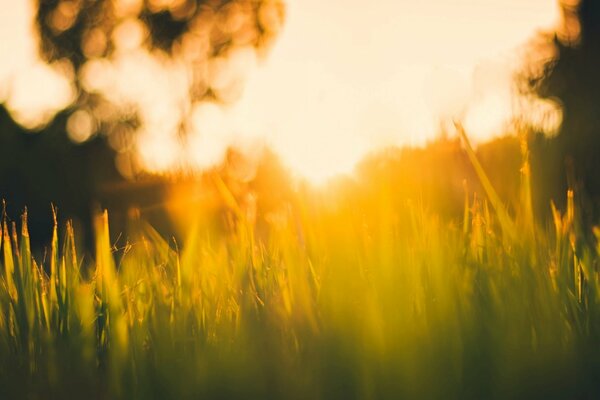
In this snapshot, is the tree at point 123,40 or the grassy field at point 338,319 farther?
the tree at point 123,40

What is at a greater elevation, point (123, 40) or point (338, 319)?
point (123, 40)

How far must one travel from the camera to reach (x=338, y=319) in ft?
4.81

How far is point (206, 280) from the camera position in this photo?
1.80m

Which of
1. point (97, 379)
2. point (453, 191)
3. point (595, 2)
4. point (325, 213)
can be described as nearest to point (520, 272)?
point (325, 213)

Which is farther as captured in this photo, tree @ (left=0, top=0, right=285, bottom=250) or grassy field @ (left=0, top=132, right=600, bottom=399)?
tree @ (left=0, top=0, right=285, bottom=250)

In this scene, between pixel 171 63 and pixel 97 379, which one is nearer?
pixel 97 379

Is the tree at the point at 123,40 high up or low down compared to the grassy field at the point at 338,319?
up

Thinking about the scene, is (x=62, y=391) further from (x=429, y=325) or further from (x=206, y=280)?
(x=429, y=325)

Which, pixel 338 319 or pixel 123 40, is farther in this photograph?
pixel 123 40

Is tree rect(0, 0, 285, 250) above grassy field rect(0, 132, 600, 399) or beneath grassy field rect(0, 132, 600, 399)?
above

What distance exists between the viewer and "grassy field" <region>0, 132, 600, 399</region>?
1409mm

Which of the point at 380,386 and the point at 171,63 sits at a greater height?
the point at 171,63

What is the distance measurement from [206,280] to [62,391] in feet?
1.62

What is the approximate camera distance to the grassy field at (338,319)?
1.41 meters
